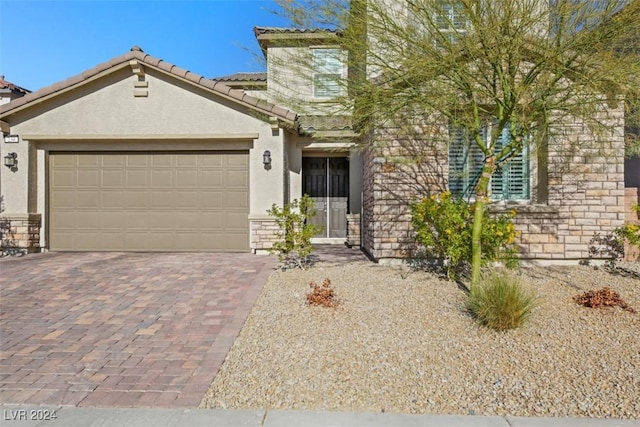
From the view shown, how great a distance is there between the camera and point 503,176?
8.02 metres

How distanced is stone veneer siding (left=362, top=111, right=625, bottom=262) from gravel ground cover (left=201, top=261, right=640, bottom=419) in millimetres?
1900

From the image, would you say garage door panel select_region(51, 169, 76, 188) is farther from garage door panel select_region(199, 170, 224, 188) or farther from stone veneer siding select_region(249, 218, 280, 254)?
stone veneer siding select_region(249, 218, 280, 254)

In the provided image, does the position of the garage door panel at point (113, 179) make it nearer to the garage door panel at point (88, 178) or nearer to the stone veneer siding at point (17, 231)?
the garage door panel at point (88, 178)

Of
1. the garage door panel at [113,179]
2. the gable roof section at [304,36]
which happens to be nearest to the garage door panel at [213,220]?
the garage door panel at [113,179]

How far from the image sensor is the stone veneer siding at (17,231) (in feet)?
30.6

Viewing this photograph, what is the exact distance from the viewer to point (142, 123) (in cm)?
959

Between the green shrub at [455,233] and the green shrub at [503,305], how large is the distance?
149 centimetres

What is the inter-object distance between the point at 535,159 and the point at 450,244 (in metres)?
3.16

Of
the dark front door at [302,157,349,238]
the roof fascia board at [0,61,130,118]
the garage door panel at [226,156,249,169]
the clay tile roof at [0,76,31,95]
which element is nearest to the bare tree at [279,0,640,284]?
the garage door panel at [226,156,249,169]

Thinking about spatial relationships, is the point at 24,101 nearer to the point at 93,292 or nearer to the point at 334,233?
the point at 93,292

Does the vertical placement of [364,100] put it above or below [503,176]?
above

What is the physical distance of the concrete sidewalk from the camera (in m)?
2.85

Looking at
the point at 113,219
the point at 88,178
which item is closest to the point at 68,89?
the point at 88,178

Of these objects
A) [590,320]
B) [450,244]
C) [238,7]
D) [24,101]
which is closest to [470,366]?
[590,320]
